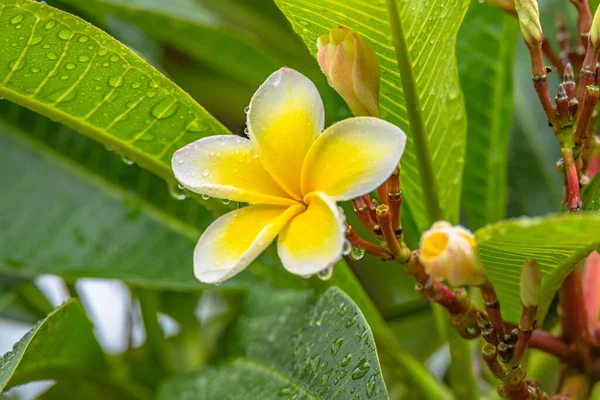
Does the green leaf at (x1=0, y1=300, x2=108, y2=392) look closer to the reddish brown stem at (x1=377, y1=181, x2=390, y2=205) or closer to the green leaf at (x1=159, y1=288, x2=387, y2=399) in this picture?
the green leaf at (x1=159, y1=288, x2=387, y2=399)

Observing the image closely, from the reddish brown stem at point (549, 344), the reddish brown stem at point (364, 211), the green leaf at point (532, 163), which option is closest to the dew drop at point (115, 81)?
the reddish brown stem at point (364, 211)

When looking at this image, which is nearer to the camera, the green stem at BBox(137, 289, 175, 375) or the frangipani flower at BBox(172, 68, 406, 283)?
the frangipani flower at BBox(172, 68, 406, 283)

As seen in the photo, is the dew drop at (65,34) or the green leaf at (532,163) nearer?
the dew drop at (65,34)

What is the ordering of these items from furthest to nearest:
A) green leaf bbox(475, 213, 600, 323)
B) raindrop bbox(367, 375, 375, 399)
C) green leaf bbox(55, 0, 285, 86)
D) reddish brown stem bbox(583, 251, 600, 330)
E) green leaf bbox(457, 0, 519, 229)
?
green leaf bbox(55, 0, 285, 86) → green leaf bbox(457, 0, 519, 229) → reddish brown stem bbox(583, 251, 600, 330) → raindrop bbox(367, 375, 375, 399) → green leaf bbox(475, 213, 600, 323)

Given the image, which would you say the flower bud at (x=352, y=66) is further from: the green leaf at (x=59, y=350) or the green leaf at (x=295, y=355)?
the green leaf at (x=59, y=350)

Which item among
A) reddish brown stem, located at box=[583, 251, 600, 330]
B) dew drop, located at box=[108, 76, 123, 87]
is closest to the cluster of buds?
reddish brown stem, located at box=[583, 251, 600, 330]

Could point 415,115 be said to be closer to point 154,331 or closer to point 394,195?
point 394,195
